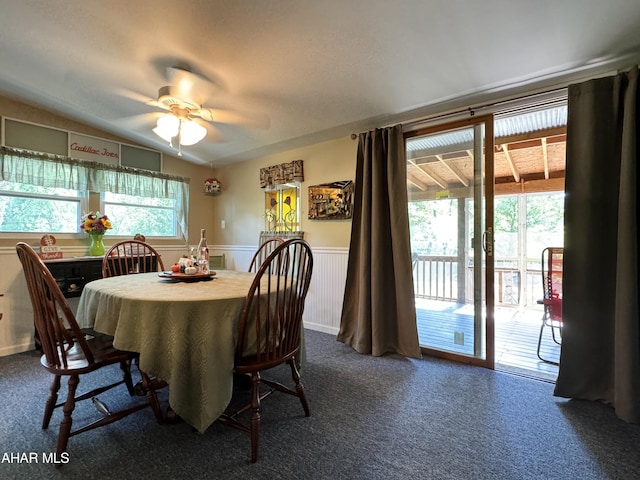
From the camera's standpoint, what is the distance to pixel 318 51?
1980 mm

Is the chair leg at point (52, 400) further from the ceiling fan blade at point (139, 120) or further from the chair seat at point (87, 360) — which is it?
the ceiling fan blade at point (139, 120)

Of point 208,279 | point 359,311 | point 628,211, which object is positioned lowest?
point 359,311

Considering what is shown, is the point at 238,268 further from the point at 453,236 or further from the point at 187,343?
the point at 187,343

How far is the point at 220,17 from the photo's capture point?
1771 mm

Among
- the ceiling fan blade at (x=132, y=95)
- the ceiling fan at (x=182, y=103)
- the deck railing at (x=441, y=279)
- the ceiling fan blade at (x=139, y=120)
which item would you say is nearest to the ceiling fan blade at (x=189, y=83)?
the ceiling fan at (x=182, y=103)

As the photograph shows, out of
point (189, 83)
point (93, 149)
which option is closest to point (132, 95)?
point (189, 83)

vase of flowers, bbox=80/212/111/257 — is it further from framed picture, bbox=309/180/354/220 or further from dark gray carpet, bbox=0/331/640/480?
framed picture, bbox=309/180/354/220

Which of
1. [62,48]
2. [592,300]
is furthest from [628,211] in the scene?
[62,48]

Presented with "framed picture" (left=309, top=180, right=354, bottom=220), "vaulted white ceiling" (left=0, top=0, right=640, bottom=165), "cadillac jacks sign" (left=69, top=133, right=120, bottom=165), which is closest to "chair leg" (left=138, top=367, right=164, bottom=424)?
"vaulted white ceiling" (left=0, top=0, right=640, bottom=165)

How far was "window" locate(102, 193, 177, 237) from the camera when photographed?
3.63 meters

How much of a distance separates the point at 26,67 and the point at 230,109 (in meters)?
1.58

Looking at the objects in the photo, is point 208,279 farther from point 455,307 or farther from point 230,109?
point 455,307

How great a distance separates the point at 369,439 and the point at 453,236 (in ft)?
5.86

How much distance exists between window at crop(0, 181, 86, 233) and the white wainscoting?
25cm
